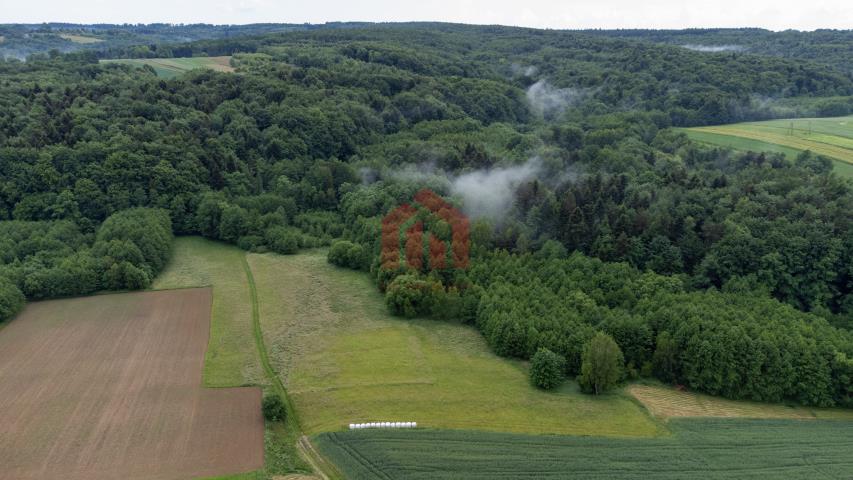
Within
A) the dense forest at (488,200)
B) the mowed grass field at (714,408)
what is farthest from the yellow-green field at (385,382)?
the dense forest at (488,200)

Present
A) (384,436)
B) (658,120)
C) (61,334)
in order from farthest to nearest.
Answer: (658,120) < (61,334) < (384,436)

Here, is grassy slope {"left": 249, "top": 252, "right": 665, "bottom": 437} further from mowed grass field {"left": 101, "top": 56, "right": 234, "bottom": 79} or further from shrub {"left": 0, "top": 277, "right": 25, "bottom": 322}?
mowed grass field {"left": 101, "top": 56, "right": 234, "bottom": 79}

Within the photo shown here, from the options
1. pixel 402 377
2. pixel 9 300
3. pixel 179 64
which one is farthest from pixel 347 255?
pixel 179 64

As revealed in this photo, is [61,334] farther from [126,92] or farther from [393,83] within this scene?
[393,83]

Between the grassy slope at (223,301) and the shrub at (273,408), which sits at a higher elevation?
the shrub at (273,408)

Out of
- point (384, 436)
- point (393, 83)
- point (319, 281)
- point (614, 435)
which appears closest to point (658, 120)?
point (393, 83)

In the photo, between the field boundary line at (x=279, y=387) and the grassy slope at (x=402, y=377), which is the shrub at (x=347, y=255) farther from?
the field boundary line at (x=279, y=387)

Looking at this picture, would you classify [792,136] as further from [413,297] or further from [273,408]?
[273,408]
